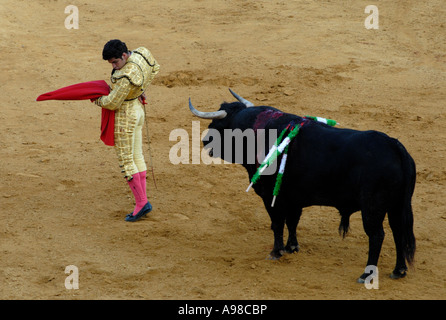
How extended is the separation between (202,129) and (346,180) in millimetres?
4262

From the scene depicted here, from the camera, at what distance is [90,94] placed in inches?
252

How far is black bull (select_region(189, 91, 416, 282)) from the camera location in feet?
16.8

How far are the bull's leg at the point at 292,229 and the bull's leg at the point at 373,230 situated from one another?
2.76 ft

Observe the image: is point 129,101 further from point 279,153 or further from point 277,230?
point 277,230

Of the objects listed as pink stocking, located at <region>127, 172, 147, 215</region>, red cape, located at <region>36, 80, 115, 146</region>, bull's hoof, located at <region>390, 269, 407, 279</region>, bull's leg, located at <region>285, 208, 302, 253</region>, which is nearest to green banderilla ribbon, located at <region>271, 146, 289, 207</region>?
bull's leg, located at <region>285, 208, 302, 253</region>

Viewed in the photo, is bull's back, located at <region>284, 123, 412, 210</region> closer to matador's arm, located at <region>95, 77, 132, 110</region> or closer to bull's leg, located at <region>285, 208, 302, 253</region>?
bull's leg, located at <region>285, 208, 302, 253</region>

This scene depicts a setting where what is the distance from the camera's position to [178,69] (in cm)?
1125

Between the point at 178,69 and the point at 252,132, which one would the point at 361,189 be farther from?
the point at 178,69

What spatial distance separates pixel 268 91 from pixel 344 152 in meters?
5.20

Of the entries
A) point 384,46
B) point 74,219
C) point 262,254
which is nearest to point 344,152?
point 262,254

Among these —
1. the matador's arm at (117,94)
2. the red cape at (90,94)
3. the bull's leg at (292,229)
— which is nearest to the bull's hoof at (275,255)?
the bull's leg at (292,229)

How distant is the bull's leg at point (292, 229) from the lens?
604cm

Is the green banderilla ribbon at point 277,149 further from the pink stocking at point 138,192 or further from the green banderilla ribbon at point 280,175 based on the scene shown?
the pink stocking at point 138,192

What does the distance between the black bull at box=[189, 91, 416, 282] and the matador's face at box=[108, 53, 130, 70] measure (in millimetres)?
981
